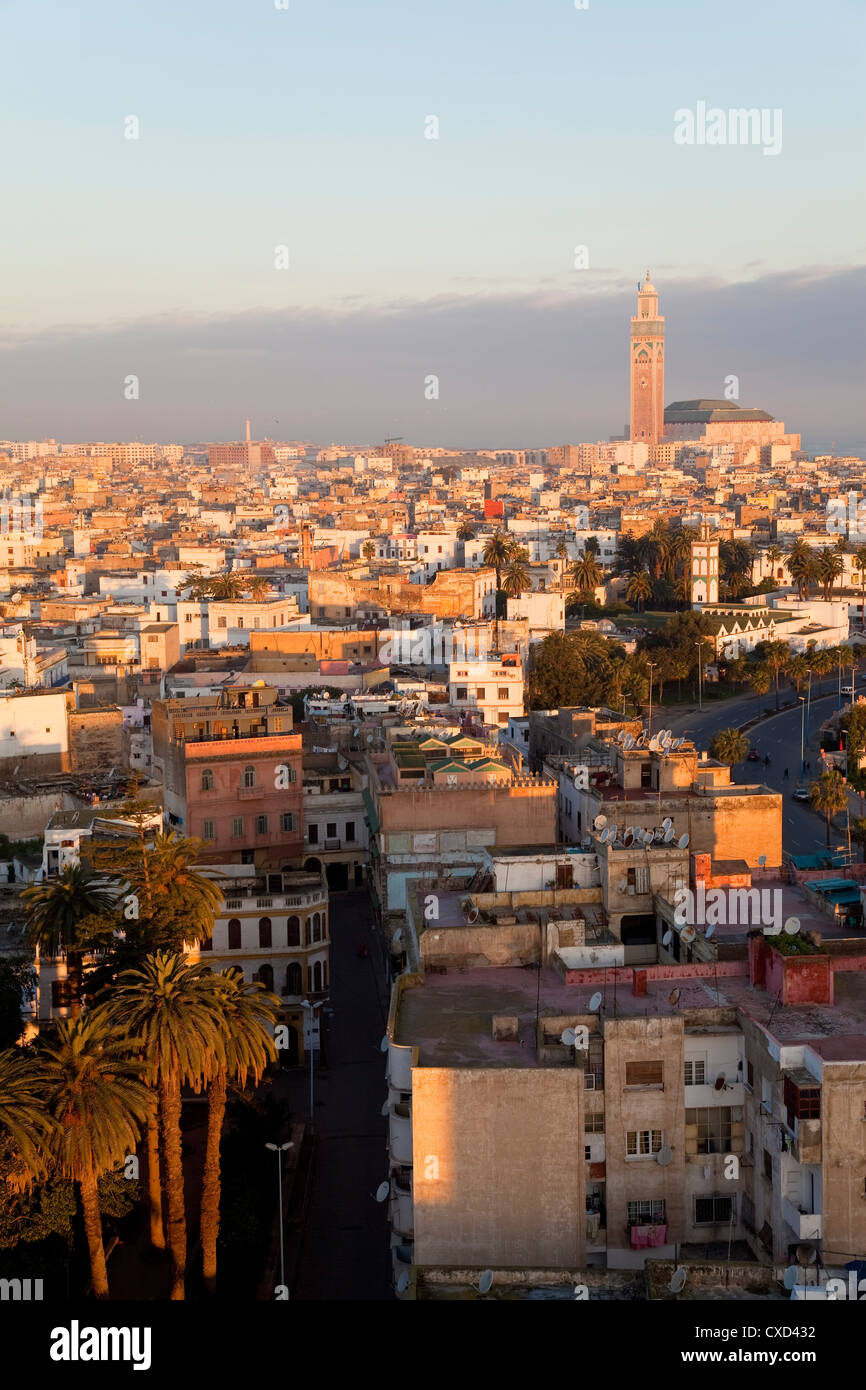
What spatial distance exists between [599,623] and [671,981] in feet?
190

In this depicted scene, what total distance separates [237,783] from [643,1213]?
54.7ft

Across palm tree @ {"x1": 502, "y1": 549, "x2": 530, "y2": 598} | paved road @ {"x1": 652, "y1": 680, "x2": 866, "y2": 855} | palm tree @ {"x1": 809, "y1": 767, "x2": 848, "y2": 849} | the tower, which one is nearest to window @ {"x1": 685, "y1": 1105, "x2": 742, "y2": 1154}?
paved road @ {"x1": 652, "y1": 680, "x2": 866, "y2": 855}

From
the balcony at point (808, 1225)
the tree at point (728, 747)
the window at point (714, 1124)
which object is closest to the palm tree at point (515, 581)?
the tree at point (728, 747)

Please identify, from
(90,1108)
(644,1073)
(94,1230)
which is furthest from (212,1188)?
(644,1073)

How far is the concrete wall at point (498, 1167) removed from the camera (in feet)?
50.9

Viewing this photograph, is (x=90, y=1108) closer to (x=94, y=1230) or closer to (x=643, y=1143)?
(x=94, y=1230)

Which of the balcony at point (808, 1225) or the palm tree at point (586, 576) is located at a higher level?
the palm tree at point (586, 576)

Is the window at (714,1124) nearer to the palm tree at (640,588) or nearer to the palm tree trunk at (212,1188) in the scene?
the palm tree trunk at (212,1188)

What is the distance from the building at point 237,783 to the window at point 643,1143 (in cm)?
1515

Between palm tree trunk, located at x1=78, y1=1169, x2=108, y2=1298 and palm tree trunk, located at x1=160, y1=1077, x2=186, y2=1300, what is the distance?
2.65 feet

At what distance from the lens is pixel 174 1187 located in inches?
691

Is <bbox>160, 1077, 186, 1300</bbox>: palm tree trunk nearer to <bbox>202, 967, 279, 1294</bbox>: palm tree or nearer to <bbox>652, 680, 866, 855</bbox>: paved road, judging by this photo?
<bbox>202, 967, 279, 1294</bbox>: palm tree
